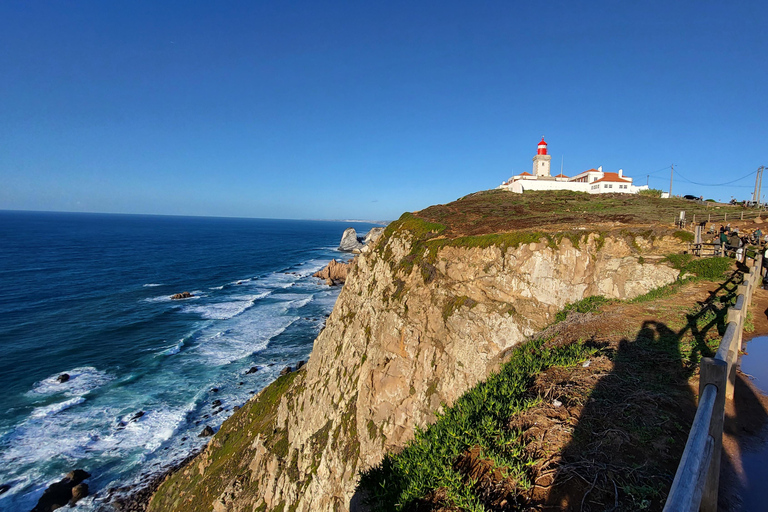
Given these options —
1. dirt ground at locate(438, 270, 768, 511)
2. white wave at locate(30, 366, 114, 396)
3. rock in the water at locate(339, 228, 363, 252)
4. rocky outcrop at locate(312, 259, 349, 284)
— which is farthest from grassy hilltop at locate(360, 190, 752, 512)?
rock in the water at locate(339, 228, 363, 252)

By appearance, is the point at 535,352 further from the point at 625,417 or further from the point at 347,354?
the point at 347,354

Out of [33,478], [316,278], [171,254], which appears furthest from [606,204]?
[171,254]

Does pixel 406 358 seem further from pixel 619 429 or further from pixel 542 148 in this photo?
pixel 542 148

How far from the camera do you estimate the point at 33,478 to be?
68.5 feet

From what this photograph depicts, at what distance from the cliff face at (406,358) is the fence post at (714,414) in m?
11.0

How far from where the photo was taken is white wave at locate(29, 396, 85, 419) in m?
25.5

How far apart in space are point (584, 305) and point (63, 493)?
29.4m

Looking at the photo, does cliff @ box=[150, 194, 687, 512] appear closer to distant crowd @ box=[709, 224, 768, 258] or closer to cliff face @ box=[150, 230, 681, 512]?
cliff face @ box=[150, 230, 681, 512]

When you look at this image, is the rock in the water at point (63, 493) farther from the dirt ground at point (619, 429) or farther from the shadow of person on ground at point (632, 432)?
the shadow of person on ground at point (632, 432)

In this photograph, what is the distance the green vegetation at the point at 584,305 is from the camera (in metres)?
14.3

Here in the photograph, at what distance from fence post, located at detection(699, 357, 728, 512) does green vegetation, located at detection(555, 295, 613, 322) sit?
36.2 ft

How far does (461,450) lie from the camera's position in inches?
241

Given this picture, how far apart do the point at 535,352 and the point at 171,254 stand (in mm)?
106324

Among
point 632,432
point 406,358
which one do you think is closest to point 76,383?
point 406,358
